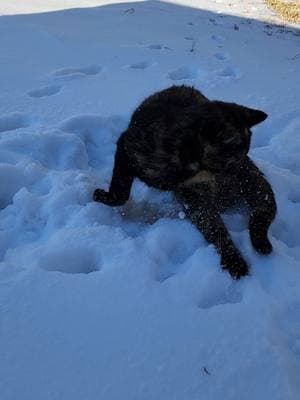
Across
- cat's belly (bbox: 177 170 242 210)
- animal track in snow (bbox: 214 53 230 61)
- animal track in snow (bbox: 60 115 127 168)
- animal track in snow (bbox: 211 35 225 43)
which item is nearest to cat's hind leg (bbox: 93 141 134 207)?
cat's belly (bbox: 177 170 242 210)

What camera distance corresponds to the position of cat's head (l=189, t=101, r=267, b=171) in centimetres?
229

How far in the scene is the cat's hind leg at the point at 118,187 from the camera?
298 cm

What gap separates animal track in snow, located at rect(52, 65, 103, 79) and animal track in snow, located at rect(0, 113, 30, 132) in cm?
89

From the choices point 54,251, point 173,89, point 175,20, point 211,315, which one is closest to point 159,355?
point 211,315

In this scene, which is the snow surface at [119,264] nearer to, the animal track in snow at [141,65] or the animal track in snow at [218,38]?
the animal track in snow at [141,65]

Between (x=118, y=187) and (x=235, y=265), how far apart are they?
82 centimetres

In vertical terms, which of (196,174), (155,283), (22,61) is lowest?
(22,61)

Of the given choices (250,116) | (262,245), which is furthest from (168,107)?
(262,245)

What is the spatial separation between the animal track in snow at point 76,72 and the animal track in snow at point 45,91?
0.82 ft

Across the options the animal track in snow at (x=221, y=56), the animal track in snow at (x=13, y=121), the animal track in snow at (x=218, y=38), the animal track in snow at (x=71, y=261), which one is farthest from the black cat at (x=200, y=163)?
the animal track in snow at (x=218, y=38)

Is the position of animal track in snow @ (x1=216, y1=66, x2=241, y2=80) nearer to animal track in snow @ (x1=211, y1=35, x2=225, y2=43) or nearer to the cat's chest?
animal track in snow @ (x1=211, y1=35, x2=225, y2=43)

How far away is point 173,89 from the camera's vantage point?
3.16 m

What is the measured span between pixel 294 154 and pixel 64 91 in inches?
73.8

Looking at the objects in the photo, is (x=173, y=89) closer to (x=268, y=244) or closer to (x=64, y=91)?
(x=268, y=244)
